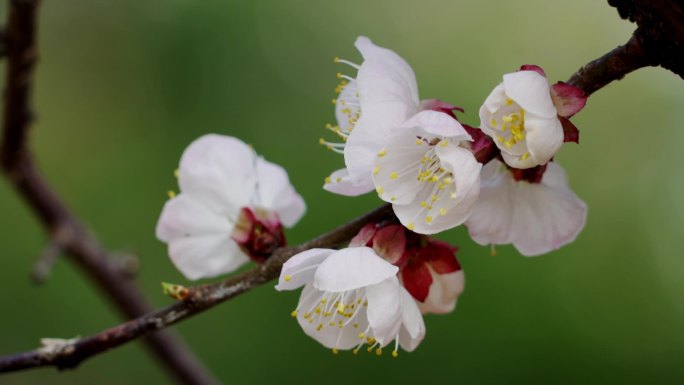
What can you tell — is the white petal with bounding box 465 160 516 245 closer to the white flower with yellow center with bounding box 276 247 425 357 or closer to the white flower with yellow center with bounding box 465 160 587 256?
the white flower with yellow center with bounding box 465 160 587 256

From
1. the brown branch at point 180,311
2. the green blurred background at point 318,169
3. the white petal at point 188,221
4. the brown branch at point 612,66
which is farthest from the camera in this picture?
the green blurred background at point 318,169

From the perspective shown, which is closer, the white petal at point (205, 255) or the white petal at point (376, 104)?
the white petal at point (376, 104)

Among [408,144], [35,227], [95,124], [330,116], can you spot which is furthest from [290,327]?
[408,144]

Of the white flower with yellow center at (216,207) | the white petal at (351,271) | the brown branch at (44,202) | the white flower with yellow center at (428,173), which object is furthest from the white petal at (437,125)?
the brown branch at (44,202)

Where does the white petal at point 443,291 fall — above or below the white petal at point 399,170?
below

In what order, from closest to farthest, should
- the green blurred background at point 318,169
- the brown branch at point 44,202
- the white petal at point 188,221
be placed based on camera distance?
the white petal at point 188,221 < the brown branch at point 44,202 < the green blurred background at point 318,169

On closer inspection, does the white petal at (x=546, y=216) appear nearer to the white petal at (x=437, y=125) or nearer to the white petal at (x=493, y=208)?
the white petal at (x=493, y=208)

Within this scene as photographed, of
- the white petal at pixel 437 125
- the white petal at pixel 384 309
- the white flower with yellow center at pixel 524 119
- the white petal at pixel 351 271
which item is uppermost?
the white petal at pixel 437 125
